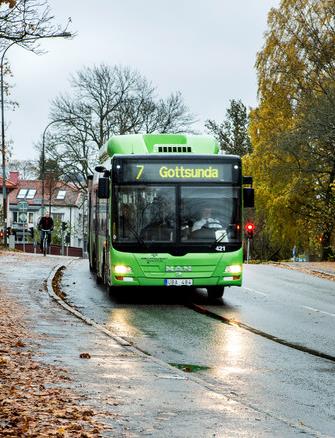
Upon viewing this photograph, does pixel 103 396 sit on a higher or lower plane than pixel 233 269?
lower

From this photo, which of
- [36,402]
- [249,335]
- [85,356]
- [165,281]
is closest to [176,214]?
[165,281]

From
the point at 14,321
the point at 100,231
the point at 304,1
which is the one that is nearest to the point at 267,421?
the point at 14,321

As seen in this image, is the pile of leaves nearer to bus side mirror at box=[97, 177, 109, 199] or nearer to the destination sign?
bus side mirror at box=[97, 177, 109, 199]

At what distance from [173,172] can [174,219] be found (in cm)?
95

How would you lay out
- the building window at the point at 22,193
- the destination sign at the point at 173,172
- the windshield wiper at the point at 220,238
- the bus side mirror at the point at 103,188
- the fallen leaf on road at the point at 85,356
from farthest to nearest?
1. the building window at the point at 22,193
2. the destination sign at the point at 173,172
3. the windshield wiper at the point at 220,238
4. the bus side mirror at the point at 103,188
5. the fallen leaf on road at the point at 85,356

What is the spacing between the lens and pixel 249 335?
1593 cm

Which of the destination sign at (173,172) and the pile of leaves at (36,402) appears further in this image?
the destination sign at (173,172)

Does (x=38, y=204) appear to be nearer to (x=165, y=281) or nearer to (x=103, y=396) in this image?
(x=165, y=281)

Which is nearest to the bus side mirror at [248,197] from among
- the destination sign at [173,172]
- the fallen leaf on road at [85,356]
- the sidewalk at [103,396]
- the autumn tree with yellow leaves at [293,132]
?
the destination sign at [173,172]

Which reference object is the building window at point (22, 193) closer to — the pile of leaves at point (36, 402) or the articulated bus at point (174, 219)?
the articulated bus at point (174, 219)

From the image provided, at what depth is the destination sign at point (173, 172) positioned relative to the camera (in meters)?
20.7

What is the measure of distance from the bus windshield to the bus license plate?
2.32 ft

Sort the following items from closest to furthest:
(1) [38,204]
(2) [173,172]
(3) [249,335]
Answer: (3) [249,335]
(2) [173,172]
(1) [38,204]

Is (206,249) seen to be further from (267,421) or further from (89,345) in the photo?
(267,421)
